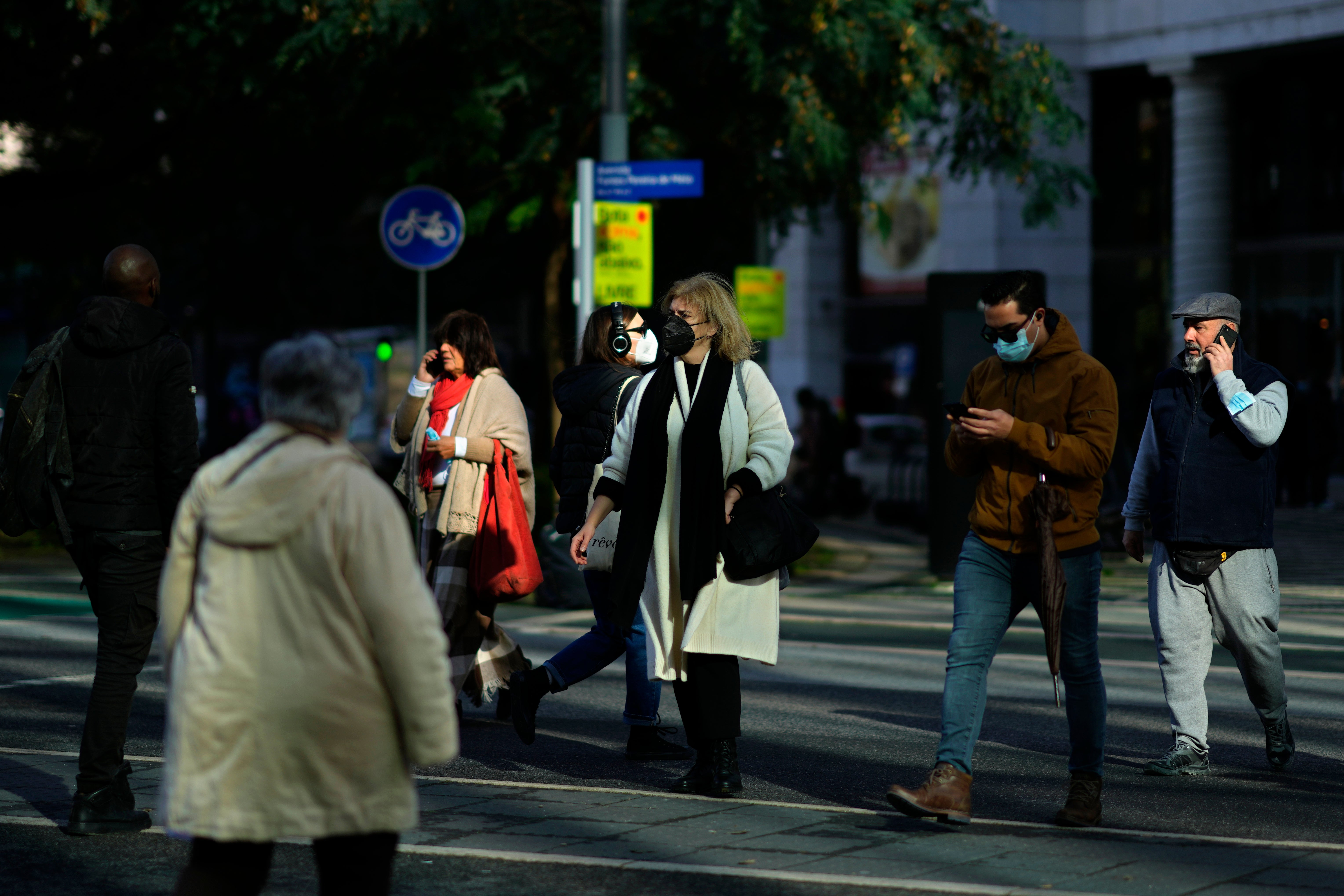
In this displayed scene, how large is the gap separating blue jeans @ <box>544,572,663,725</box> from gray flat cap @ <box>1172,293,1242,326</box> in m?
2.30

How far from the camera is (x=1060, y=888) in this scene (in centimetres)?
461

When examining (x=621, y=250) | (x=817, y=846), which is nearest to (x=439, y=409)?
(x=817, y=846)

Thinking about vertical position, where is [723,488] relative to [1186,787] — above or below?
above

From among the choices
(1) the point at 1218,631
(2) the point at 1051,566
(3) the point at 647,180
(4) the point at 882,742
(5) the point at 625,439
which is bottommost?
(4) the point at 882,742

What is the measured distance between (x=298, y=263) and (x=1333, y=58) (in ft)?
57.3

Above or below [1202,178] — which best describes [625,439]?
below

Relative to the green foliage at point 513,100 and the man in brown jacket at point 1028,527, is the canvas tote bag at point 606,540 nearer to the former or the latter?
the man in brown jacket at point 1028,527

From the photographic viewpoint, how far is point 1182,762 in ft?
21.1

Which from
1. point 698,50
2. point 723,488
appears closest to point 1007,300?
point 723,488

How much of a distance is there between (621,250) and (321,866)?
34.9 feet

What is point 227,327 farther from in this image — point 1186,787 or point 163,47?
point 1186,787

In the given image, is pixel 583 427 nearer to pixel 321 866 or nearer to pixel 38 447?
pixel 38 447

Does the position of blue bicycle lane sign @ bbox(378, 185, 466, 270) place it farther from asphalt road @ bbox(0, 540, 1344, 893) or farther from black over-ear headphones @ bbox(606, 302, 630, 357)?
black over-ear headphones @ bbox(606, 302, 630, 357)

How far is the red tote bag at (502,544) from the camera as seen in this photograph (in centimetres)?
720
